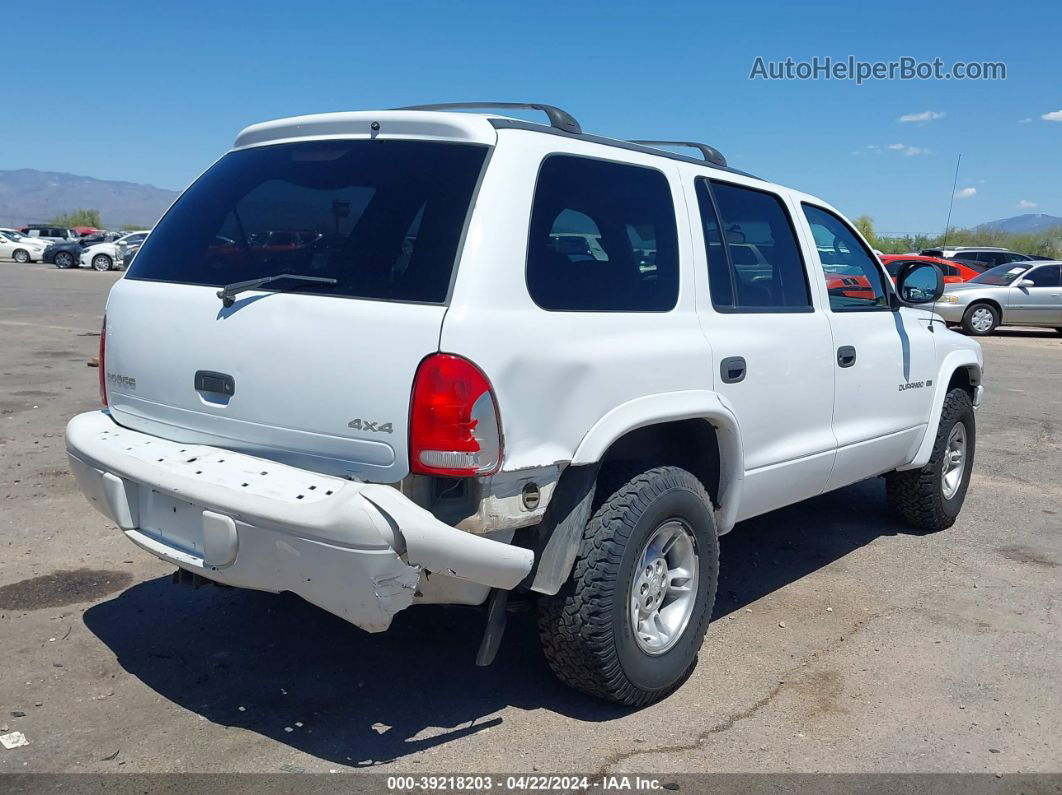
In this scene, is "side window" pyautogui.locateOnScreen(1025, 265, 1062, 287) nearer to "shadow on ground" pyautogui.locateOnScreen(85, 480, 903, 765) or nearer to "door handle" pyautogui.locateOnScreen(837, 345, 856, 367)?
"door handle" pyautogui.locateOnScreen(837, 345, 856, 367)

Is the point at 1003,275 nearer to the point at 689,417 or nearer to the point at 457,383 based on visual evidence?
the point at 689,417

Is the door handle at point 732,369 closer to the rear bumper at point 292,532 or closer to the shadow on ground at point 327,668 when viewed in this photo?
the rear bumper at point 292,532

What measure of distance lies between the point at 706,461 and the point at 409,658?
1468 millimetres

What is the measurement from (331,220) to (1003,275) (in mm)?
20289

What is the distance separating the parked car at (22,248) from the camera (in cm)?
4100

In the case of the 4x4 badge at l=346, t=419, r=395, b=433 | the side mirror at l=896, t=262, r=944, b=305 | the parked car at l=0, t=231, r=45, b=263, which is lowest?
the parked car at l=0, t=231, r=45, b=263

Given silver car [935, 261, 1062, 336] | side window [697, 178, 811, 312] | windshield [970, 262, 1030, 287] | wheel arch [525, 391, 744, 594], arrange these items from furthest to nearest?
windshield [970, 262, 1030, 287] < silver car [935, 261, 1062, 336] < side window [697, 178, 811, 312] < wheel arch [525, 391, 744, 594]

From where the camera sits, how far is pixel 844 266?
520cm

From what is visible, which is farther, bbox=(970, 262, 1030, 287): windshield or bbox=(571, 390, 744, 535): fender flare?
bbox=(970, 262, 1030, 287): windshield

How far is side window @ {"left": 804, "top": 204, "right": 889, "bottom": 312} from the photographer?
504cm

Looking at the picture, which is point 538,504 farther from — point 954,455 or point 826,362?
point 954,455

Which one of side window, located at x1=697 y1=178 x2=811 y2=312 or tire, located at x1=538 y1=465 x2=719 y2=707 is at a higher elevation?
side window, located at x1=697 y1=178 x2=811 y2=312

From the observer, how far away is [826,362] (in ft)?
15.4

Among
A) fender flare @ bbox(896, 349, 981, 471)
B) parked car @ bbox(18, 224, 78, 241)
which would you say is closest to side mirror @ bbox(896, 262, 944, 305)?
fender flare @ bbox(896, 349, 981, 471)
